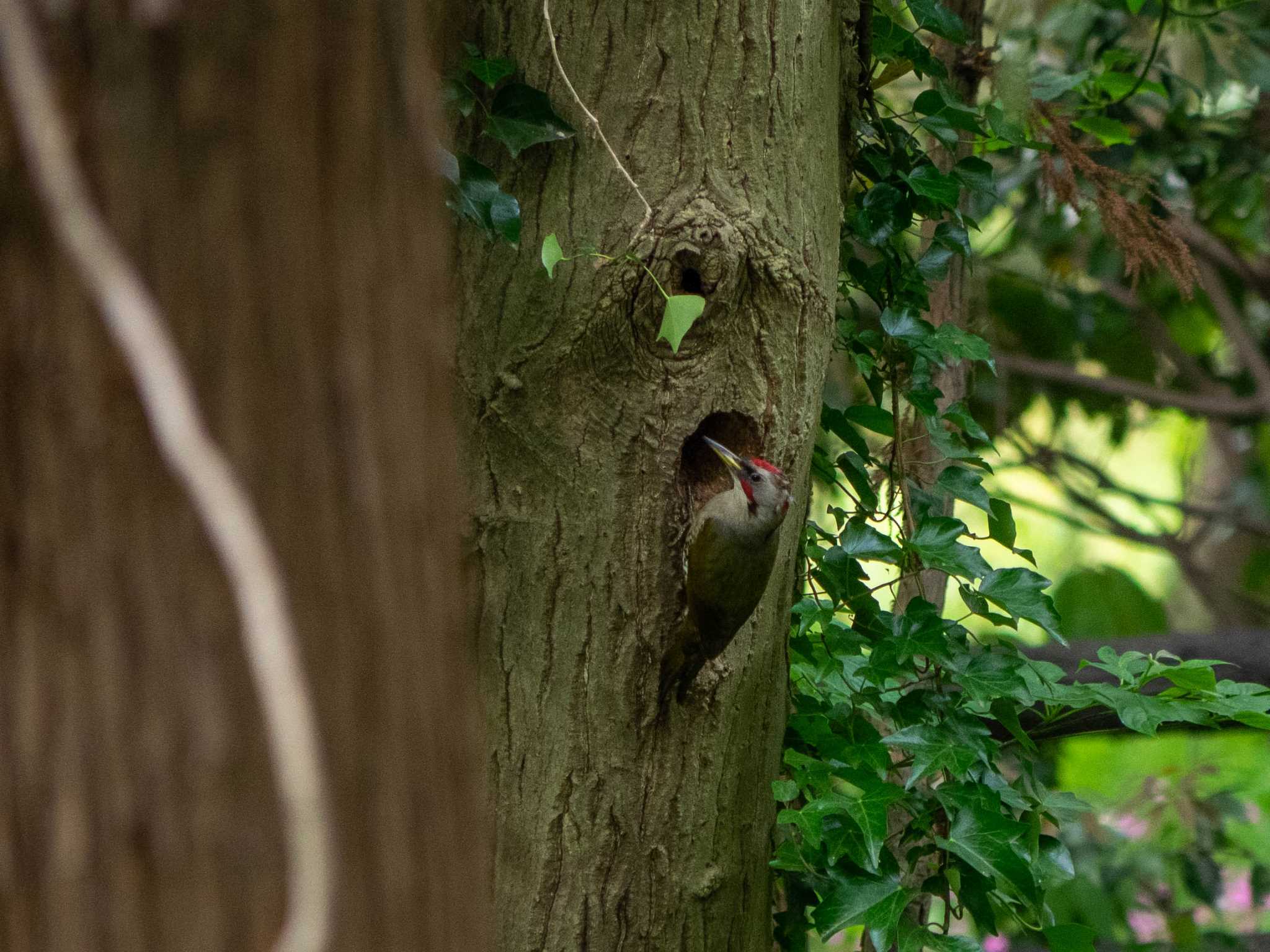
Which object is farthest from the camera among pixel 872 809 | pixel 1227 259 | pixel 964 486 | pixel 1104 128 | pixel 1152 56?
pixel 1227 259

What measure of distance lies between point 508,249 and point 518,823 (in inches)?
38.1

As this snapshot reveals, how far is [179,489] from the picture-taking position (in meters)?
0.80

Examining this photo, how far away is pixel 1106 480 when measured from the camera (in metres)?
4.85

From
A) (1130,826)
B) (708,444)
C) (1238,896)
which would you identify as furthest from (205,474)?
(1238,896)

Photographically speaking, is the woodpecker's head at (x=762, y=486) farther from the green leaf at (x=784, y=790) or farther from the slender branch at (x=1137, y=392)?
the slender branch at (x=1137, y=392)

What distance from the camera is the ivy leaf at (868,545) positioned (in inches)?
92.5

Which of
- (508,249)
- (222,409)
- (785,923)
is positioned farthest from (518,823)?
(222,409)

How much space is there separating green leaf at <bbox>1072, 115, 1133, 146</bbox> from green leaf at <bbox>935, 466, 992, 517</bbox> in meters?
1.10

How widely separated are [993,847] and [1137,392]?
3.10 m

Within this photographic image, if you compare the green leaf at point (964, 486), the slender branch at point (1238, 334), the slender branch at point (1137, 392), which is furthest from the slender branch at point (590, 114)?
the slender branch at point (1238, 334)

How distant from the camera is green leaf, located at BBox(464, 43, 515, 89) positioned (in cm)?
197

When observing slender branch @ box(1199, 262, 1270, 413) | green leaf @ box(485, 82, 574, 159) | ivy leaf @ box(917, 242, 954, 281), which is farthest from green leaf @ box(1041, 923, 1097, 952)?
slender branch @ box(1199, 262, 1270, 413)

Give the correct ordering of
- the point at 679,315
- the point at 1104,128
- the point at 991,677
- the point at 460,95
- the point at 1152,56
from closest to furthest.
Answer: the point at 679,315
the point at 460,95
the point at 991,677
the point at 1152,56
the point at 1104,128

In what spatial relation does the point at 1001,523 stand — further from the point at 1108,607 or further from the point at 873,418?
the point at 1108,607
